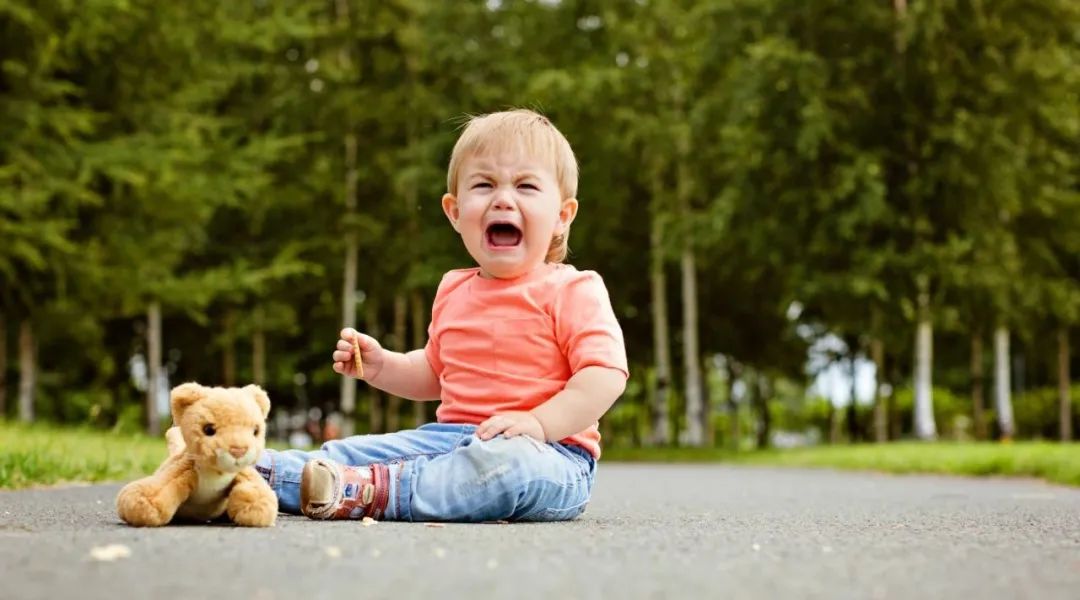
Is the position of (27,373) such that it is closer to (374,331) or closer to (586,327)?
(374,331)

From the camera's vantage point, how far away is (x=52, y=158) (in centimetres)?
1459

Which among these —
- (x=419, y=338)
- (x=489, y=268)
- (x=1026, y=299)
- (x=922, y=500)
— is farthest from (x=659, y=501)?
(x=419, y=338)

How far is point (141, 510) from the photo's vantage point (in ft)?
11.6

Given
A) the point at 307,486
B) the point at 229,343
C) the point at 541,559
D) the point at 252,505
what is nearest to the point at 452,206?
the point at 307,486

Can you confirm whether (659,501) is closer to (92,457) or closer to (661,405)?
(92,457)

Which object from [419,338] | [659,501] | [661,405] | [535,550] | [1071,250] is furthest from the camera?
[419,338]

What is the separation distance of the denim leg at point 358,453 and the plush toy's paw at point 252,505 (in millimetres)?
310

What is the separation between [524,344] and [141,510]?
1.37m

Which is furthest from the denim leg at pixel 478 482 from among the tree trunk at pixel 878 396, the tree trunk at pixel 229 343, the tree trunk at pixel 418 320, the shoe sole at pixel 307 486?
the tree trunk at pixel 418 320

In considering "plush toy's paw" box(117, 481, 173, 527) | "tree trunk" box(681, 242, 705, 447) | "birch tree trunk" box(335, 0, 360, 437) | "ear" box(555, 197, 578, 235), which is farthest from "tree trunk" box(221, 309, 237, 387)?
"plush toy's paw" box(117, 481, 173, 527)

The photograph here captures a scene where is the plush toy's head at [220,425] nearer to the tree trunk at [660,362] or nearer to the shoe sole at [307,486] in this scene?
the shoe sole at [307,486]

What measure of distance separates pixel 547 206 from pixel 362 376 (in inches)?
33.6

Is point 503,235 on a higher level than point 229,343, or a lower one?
lower

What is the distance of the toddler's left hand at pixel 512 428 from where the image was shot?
406 cm
